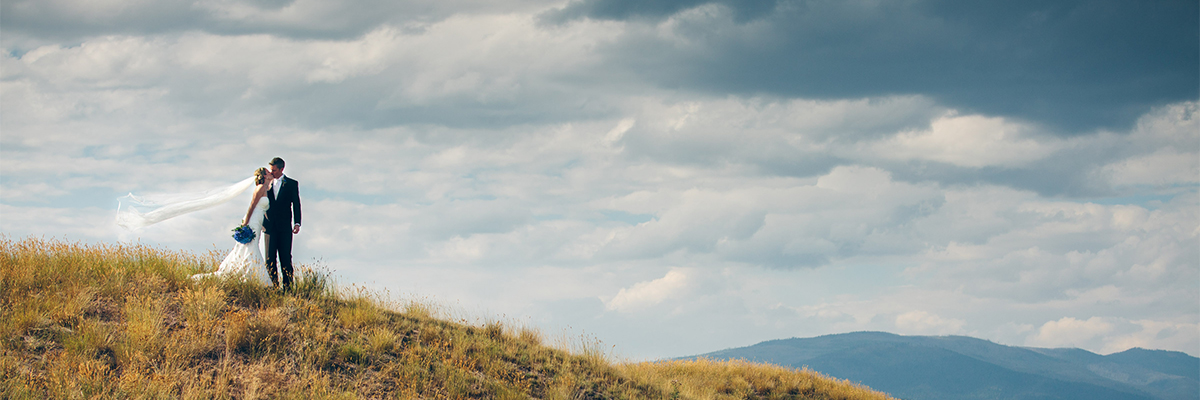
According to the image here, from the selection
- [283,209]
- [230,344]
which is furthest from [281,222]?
[230,344]

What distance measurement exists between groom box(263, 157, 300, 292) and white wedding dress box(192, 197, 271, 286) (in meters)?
0.13

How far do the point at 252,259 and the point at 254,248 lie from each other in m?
0.21

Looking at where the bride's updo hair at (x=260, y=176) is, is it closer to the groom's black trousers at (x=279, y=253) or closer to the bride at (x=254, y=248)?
the bride at (x=254, y=248)

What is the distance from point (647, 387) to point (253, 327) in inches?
328

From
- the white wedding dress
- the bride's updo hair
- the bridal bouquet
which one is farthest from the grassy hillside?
the bride's updo hair

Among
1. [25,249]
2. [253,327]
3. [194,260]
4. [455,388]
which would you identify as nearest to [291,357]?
[253,327]

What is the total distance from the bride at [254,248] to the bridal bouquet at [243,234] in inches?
3.1

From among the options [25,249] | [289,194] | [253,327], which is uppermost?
[289,194]

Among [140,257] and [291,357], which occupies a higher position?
[140,257]

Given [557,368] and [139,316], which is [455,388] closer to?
[557,368]

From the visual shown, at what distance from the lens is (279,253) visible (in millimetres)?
13734

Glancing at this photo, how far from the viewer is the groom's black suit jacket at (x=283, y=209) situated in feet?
44.1

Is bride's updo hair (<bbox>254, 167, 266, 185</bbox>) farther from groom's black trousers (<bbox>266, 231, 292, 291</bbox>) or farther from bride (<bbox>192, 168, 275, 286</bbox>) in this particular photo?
groom's black trousers (<bbox>266, 231, 292, 291</bbox>)

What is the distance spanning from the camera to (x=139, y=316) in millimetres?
11867
